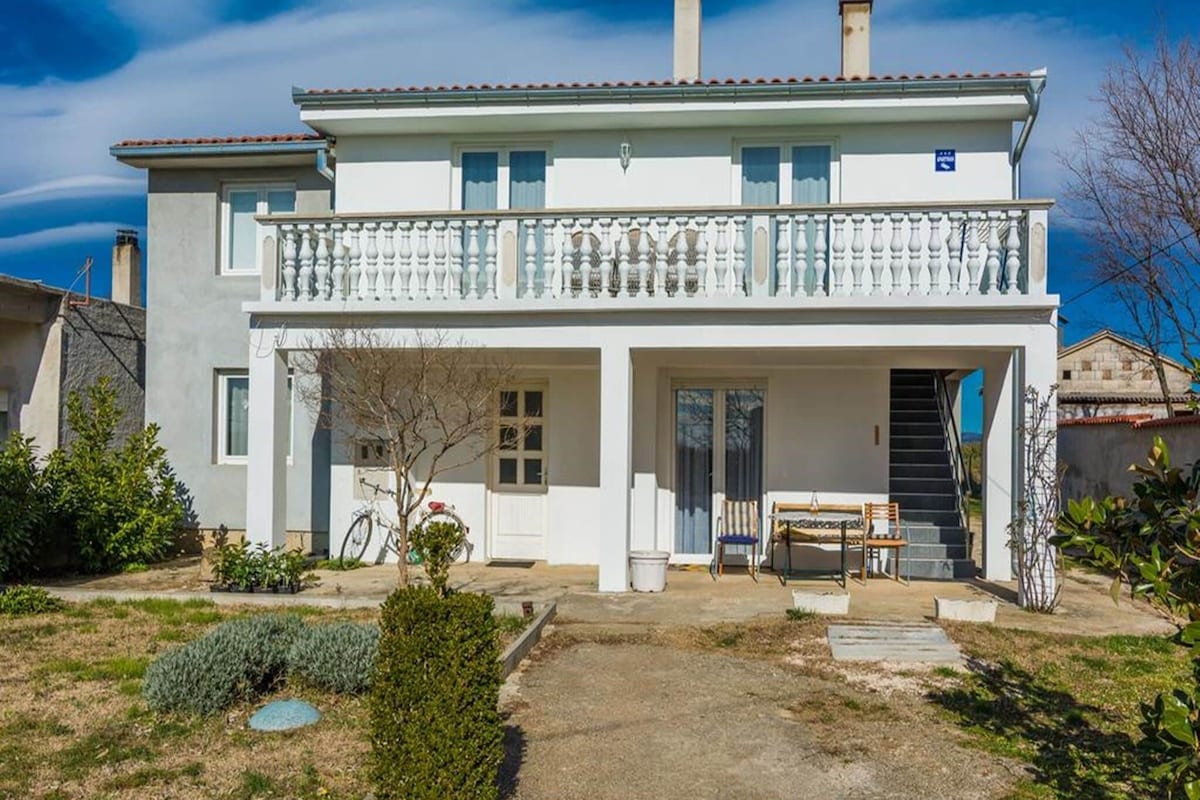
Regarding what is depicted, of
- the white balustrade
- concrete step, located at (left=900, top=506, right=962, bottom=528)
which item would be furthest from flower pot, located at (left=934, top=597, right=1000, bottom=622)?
concrete step, located at (left=900, top=506, right=962, bottom=528)

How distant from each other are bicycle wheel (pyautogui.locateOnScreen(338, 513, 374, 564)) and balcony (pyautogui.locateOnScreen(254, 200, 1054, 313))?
3.45 m

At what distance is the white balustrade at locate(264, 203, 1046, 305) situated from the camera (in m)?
10.1

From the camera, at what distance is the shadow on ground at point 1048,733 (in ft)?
16.9

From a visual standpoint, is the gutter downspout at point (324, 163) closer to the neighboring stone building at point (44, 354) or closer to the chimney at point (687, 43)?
the neighboring stone building at point (44, 354)

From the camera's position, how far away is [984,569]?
448 inches

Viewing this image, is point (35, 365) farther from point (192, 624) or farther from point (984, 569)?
point (984, 569)

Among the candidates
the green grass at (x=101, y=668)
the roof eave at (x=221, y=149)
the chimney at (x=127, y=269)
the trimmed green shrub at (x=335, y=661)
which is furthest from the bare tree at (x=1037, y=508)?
the chimney at (x=127, y=269)

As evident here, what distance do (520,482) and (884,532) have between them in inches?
196

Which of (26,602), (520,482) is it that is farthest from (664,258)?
(26,602)

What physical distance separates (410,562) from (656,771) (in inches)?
314

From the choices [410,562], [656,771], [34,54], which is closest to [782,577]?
[410,562]

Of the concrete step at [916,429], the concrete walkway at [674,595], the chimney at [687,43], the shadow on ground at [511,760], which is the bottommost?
the shadow on ground at [511,760]

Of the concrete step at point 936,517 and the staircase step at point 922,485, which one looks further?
the staircase step at point 922,485

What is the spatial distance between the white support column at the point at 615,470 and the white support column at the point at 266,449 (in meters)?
3.93
